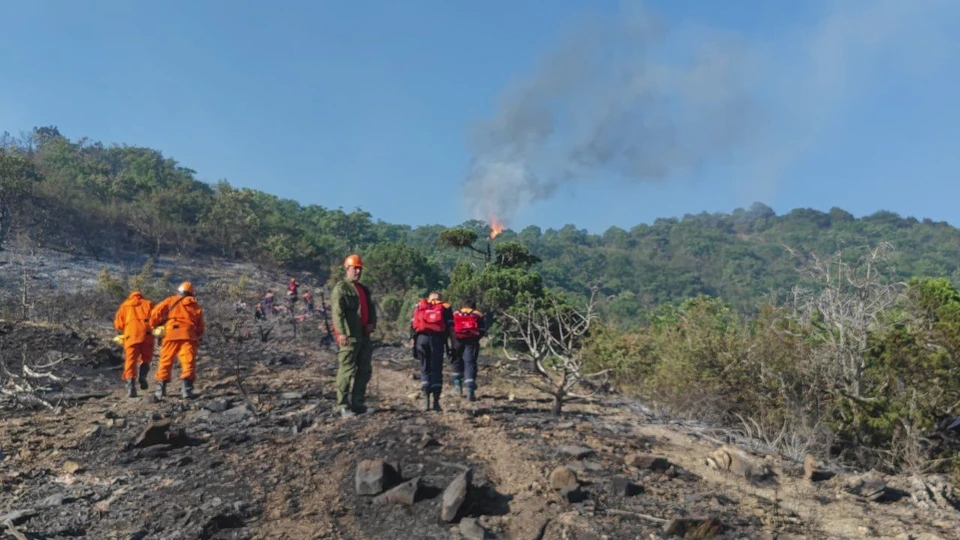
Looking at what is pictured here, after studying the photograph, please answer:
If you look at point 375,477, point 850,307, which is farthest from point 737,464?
point 850,307

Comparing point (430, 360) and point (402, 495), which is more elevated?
point (430, 360)

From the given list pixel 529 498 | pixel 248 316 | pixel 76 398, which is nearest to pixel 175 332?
pixel 76 398

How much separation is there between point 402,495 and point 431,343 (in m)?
3.77

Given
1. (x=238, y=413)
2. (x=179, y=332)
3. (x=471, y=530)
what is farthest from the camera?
(x=179, y=332)

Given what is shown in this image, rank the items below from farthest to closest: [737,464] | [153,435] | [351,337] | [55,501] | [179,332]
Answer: [179,332] → [351,337] → [153,435] → [737,464] → [55,501]

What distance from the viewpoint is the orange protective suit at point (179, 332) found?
929cm

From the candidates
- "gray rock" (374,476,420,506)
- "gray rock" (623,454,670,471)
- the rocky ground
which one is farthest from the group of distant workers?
"gray rock" (623,454,670,471)

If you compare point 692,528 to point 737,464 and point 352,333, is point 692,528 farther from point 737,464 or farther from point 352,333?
point 352,333

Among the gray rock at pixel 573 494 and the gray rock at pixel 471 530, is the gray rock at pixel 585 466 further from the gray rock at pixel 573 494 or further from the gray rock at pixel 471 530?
the gray rock at pixel 471 530

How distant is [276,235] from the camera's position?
44.2m

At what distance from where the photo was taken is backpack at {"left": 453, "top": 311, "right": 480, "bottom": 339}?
1027cm

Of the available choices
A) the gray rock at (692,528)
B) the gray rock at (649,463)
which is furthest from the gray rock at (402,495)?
the gray rock at (649,463)

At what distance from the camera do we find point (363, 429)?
23.3 ft

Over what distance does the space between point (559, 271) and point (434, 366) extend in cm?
8093
